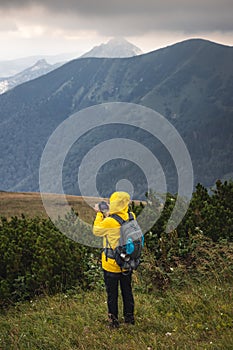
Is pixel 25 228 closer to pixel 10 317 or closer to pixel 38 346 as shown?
pixel 10 317

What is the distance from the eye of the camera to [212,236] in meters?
9.39

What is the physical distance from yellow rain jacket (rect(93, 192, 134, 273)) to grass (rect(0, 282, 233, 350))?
3.07 feet

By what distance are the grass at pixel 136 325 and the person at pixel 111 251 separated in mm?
226

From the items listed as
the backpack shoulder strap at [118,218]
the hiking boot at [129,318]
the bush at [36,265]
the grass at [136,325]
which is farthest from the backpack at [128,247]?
the bush at [36,265]

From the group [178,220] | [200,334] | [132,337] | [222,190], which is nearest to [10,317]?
[132,337]

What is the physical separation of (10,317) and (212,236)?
4628mm

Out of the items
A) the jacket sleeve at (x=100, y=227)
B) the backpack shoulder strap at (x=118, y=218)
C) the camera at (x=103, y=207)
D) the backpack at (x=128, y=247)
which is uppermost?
the camera at (x=103, y=207)

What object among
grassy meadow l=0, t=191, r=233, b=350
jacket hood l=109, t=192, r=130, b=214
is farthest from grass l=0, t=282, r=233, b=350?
jacket hood l=109, t=192, r=130, b=214

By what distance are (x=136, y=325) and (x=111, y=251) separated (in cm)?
117

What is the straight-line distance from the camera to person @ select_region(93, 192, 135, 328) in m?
5.97

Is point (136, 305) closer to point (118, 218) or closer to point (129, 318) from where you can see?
point (129, 318)

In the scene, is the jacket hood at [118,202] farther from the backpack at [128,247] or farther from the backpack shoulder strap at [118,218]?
the backpack at [128,247]

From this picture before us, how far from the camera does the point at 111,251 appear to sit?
597 centimetres

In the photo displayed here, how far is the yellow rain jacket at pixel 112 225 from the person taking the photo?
5961 mm
